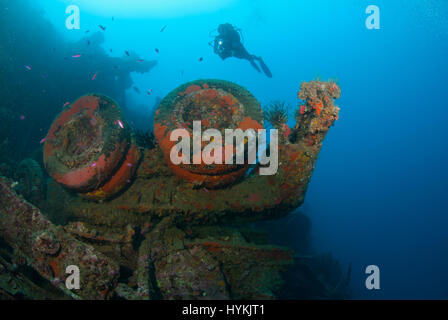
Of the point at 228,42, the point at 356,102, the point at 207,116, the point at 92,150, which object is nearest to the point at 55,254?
the point at 92,150

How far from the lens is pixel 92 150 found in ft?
13.4

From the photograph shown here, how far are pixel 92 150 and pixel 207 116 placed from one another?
86.2 inches

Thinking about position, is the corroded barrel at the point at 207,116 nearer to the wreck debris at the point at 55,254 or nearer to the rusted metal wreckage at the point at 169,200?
the rusted metal wreckage at the point at 169,200

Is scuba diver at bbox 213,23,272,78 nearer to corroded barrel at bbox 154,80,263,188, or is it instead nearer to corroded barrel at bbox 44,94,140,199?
corroded barrel at bbox 154,80,263,188

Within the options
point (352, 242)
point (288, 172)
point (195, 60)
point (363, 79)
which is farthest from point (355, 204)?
point (195, 60)

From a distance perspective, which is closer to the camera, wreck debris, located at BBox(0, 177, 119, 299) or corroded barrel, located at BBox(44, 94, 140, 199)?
wreck debris, located at BBox(0, 177, 119, 299)

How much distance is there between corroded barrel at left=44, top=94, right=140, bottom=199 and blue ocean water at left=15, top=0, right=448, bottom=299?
4.09 meters

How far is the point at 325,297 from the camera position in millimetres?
6676

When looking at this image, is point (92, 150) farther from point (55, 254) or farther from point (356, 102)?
point (356, 102)

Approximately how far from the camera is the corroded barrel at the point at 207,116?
389 cm

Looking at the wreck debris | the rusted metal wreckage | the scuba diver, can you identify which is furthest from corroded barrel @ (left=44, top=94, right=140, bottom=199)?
the scuba diver

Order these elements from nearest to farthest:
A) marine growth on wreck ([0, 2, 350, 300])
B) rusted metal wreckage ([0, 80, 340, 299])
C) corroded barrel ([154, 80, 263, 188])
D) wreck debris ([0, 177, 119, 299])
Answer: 1. wreck debris ([0, 177, 119, 299])
2. marine growth on wreck ([0, 2, 350, 300])
3. rusted metal wreckage ([0, 80, 340, 299])
4. corroded barrel ([154, 80, 263, 188])

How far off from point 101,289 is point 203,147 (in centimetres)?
247

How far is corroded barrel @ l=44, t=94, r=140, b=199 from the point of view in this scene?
3979 mm
